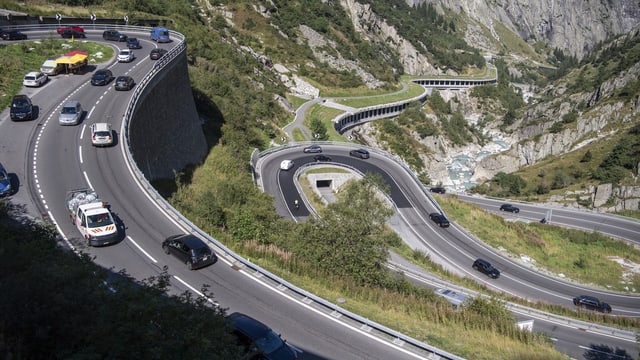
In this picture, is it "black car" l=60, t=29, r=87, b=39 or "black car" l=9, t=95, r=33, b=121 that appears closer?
"black car" l=9, t=95, r=33, b=121

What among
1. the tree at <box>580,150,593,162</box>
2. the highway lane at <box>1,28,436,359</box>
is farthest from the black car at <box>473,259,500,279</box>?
the tree at <box>580,150,593,162</box>

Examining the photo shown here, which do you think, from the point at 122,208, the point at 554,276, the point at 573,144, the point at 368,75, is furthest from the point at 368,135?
the point at 122,208

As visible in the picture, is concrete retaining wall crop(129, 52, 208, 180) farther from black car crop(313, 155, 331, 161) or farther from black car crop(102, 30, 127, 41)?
black car crop(313, 155, 331, 161)

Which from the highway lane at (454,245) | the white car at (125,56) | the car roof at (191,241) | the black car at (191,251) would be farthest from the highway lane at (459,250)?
the car roof at (191,241)

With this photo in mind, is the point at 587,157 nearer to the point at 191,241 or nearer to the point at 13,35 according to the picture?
the point at 191,241

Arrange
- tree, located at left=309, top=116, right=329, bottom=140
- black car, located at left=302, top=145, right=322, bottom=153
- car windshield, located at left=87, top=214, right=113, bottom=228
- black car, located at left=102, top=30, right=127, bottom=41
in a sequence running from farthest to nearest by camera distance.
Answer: tree, located at left=309, top=116, right=329, bottom=140 → black car, located at left=302, top=145, right=322, bottom=153 → black car, located at left=102, top=30, right=127, bottom=41 → car windshield, located at left=87, top=214, right=113, bottom=228

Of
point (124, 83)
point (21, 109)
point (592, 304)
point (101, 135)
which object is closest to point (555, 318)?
point (592, 304)
